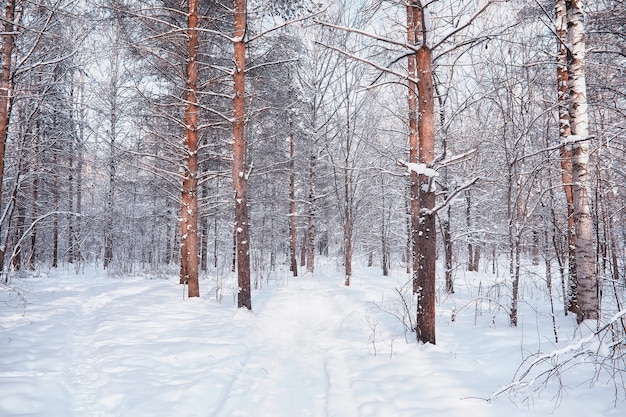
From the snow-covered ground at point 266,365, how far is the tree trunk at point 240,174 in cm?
76

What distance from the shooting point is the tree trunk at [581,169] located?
5.17 metres

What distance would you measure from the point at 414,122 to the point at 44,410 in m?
9.68

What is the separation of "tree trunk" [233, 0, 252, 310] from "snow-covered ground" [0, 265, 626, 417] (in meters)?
0.76

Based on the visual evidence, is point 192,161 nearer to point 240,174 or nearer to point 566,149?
point 240,174

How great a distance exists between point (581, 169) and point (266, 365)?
5830 mm

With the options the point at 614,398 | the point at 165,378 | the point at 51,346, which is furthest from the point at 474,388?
the point at 51,346

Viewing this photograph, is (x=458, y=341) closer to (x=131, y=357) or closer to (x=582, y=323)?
(x=582, y=323)

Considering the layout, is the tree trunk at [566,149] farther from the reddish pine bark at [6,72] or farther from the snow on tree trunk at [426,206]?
the reddish pine bark at [6,72]

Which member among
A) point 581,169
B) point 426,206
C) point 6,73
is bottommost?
point 426,206

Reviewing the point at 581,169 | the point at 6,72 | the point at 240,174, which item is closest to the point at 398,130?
the point at 240,174

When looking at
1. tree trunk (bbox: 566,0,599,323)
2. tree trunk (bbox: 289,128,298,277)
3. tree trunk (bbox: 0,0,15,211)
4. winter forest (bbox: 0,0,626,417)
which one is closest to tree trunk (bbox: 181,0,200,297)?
winter forest (bbox: 0,0,626,417)

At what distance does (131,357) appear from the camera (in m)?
4.59

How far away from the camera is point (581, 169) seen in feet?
17.3

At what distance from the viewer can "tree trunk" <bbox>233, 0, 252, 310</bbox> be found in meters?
7.89
